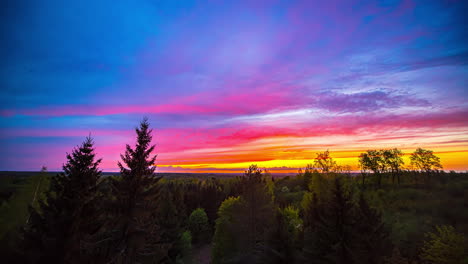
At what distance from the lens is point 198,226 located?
5872 centimetres

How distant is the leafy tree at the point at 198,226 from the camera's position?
190ft

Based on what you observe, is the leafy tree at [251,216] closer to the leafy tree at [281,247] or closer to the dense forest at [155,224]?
the dense forest at [155,224]

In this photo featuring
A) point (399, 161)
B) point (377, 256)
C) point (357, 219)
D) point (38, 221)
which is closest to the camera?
point (38, 221)

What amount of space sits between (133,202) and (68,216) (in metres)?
7.00

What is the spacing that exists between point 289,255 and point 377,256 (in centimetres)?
698

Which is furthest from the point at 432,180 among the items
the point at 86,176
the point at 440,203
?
the point at 86,176

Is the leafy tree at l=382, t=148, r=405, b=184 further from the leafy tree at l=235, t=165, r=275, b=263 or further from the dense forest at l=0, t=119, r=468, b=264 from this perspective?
the leafy tree at l=235, t=165, r=275, b=263

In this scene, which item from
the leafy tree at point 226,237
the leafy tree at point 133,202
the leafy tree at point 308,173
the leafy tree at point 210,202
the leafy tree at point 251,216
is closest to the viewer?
the leafy tree at point 133,202

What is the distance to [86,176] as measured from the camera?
11352 mm

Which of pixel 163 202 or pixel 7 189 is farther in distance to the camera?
pixel 163 202

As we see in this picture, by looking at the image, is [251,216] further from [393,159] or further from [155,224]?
[393,159]

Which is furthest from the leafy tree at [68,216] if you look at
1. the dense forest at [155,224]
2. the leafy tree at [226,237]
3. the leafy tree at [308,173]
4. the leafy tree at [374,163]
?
the leafy tree at [374,163]

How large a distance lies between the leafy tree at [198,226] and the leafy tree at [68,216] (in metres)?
51.1

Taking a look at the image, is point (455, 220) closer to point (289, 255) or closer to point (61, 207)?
point (289, 255)
